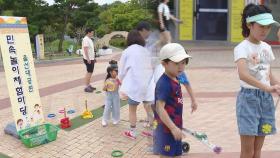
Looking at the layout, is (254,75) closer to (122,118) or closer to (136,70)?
(136,70)

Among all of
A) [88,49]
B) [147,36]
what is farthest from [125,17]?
[147,36]

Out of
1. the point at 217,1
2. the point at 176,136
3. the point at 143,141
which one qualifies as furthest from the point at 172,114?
the point at 217,1

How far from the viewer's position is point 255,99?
3.49 metres

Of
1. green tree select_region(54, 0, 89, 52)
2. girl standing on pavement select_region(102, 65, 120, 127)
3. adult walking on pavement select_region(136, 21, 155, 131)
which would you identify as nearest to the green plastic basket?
girl standing on pavement select_region(102, 65, 120, 127)

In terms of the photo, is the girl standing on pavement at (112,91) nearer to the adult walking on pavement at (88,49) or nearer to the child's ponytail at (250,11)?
the adult walking on pavement at (88,49)

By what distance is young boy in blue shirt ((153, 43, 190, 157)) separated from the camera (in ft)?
11.1

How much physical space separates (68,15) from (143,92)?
772 inches

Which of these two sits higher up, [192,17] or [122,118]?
[192,17]

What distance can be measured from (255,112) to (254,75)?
33 centimetres

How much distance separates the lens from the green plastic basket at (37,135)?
5707mm

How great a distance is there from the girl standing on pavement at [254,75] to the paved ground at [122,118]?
1.67 metres

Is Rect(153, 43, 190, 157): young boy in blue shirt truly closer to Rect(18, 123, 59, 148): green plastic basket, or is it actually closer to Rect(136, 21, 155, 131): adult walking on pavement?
Rect(136, 21, 155, 131): adult walking on pavement

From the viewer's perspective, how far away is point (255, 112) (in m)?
3.51

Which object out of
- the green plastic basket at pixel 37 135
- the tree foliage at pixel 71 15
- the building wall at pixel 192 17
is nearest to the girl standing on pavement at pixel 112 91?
the green plastic basket at pixel 37 135
